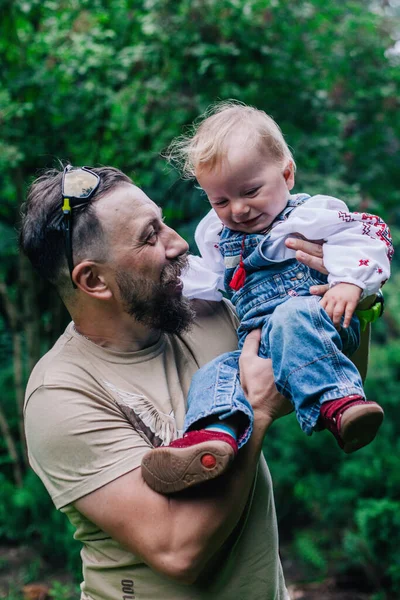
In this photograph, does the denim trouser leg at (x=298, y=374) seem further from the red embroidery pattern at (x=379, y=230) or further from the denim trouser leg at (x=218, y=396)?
the red embroidery pattern at (x=379, y=230)

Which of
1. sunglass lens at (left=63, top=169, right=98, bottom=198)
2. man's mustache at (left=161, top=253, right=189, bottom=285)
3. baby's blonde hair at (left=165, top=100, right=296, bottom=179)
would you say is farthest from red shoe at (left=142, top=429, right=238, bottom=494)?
baby's blonde hair at (left=165, top=100, right=296, bottom=179)

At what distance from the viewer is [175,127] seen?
5.20 m

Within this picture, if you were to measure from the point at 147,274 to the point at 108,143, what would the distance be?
3523 mm

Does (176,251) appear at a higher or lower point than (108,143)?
higher

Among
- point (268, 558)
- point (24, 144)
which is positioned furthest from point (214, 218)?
point (24, 144)

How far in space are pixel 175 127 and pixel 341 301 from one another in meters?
3.52

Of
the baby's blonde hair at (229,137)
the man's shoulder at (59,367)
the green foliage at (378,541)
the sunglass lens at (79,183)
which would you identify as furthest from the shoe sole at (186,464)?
the green foliage at (378,541)

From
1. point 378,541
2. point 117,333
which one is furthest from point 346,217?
point 378,541

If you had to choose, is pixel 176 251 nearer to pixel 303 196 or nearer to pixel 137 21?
pixel 303 196

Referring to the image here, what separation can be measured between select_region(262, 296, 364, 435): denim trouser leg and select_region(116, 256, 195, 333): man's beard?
1.08ft

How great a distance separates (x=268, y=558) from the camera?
2.06 meters

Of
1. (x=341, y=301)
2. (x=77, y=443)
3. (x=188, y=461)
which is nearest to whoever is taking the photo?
(x=188, y=461)

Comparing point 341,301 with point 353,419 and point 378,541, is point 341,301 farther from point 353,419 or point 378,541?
point 378,541

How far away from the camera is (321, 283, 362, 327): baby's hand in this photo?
6.46 ft
